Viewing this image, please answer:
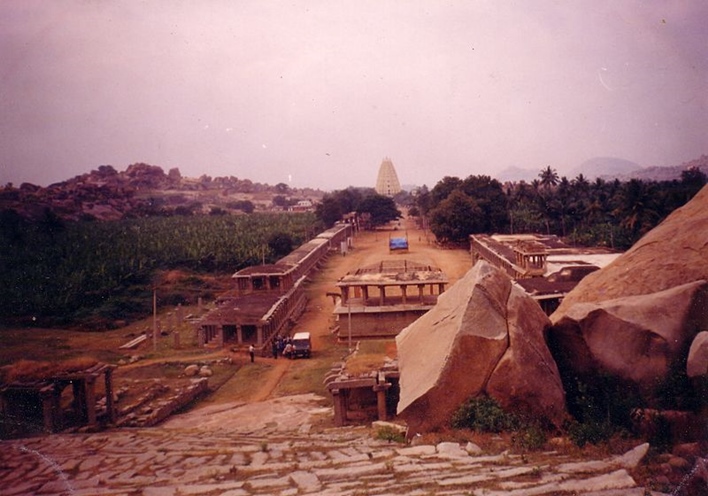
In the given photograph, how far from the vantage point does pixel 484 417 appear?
8.10 meters

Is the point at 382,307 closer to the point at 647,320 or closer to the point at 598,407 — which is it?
the point at 598,407

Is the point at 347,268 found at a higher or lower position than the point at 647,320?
lower

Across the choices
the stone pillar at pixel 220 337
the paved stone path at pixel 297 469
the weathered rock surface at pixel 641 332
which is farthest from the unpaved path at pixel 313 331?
the weathered rock surface at pixel 641 332

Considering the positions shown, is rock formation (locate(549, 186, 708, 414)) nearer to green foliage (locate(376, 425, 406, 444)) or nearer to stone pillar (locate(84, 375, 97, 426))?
green foliage (locate(376, 425, 406, 444))

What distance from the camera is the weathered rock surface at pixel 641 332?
7934mm

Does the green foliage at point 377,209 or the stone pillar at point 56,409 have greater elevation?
the green foliage at point 377,209

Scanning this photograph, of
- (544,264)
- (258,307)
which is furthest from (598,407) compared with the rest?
(544,264)

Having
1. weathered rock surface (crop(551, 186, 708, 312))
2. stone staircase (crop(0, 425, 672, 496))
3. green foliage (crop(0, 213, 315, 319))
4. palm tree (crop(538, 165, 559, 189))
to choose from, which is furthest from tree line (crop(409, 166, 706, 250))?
stone staircase (crop(0, 425, 672, 496))

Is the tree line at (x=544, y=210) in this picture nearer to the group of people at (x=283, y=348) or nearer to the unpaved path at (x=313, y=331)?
the unpaved path at (x=313, y=331)

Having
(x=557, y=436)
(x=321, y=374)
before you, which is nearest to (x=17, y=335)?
(x=321, y=374)

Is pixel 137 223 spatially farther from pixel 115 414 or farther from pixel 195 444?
pixel 195 444

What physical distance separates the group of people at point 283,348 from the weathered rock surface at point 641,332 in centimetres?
1633

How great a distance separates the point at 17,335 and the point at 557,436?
94.2 feet

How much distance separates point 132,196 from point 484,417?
90330mm
